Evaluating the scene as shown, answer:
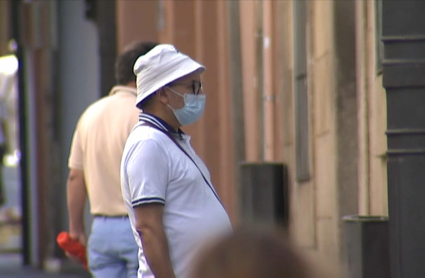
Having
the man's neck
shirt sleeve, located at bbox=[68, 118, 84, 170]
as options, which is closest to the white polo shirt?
the man's neck

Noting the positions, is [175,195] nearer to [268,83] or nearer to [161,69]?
[161,69]

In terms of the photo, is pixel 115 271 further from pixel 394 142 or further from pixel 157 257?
pixel 394 142

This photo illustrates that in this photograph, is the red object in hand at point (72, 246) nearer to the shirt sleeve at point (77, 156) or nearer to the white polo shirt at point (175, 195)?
the shirt sleeve at point (77, 156)

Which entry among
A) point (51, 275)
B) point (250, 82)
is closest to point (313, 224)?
point (250, 82)

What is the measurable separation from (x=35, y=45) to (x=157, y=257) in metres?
10.7

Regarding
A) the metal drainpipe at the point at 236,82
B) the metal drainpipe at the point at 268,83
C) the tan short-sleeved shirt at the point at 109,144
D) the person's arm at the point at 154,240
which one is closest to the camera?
the person's arm at the point at 154,240

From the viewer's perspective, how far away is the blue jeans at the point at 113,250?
5.75 m

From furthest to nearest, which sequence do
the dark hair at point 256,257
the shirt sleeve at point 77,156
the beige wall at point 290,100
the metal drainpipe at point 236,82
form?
the metal drainpipe at point 236,82 < the beige wall at point 290,100 < the shirt sleeve at point 77,156 < the dark hair at point 256,257

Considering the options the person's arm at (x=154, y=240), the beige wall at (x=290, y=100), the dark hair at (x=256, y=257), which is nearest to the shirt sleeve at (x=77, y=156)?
the beige wall at (x=290, y=100)

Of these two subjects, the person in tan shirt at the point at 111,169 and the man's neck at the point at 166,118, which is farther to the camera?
the person in tan shirt at the point at 111,169

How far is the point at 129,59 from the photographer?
5824mm

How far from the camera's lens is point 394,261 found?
386 centimetres

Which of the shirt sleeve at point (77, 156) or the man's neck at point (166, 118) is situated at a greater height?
the man's neck at point (166, 118)

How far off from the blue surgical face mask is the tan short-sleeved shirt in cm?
147
